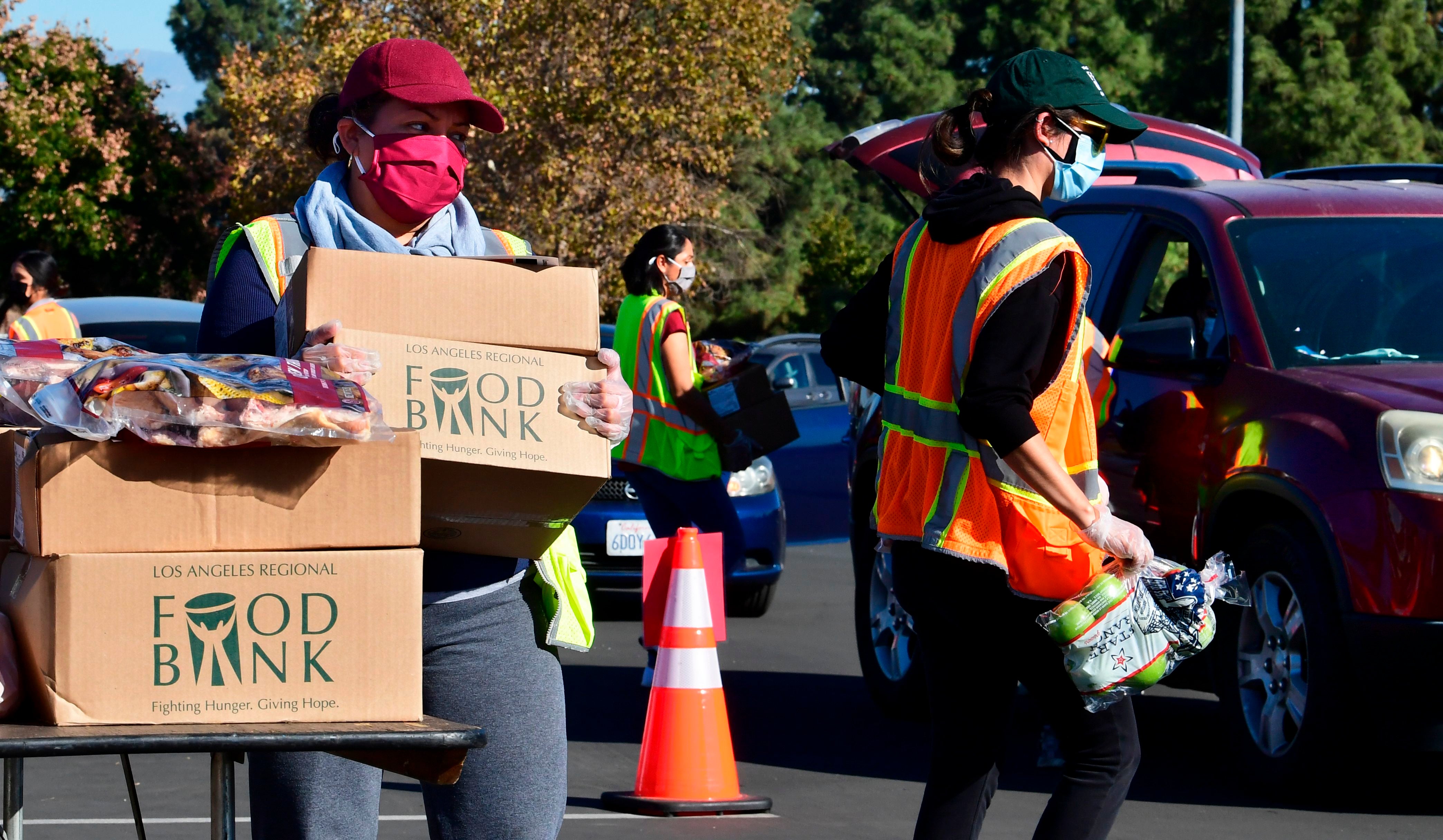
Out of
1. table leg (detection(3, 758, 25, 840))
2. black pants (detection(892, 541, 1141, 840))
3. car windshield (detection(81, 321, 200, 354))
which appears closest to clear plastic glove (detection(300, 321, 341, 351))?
table leg (detection(3, 758, 25, 840))

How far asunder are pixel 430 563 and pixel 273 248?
624 mm

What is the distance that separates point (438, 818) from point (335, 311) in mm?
949

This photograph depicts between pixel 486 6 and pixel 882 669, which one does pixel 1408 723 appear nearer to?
pixel 882 669

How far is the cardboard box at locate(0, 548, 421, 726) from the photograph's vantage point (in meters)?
2.48

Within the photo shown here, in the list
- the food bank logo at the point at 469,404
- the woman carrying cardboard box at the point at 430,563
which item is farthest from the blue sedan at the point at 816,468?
the food bank logo at the point at 469,404

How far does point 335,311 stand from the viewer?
2.92 metres

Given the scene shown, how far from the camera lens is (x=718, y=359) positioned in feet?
27.6

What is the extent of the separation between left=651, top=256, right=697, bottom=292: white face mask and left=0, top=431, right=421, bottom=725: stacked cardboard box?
5.31 meters

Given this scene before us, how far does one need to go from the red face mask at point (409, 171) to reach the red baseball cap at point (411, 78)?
0.07 meters

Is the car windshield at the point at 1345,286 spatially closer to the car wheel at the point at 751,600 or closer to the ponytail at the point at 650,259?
the ponytail at the point at 650,259

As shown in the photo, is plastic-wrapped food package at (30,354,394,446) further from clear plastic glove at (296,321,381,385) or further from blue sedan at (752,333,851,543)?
blue sedan at (752,333,851,543)

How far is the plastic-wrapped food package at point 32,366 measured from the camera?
2.72m

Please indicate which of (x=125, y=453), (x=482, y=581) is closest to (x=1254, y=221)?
(x=482, y=581)

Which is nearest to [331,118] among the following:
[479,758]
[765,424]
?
[479,758]
